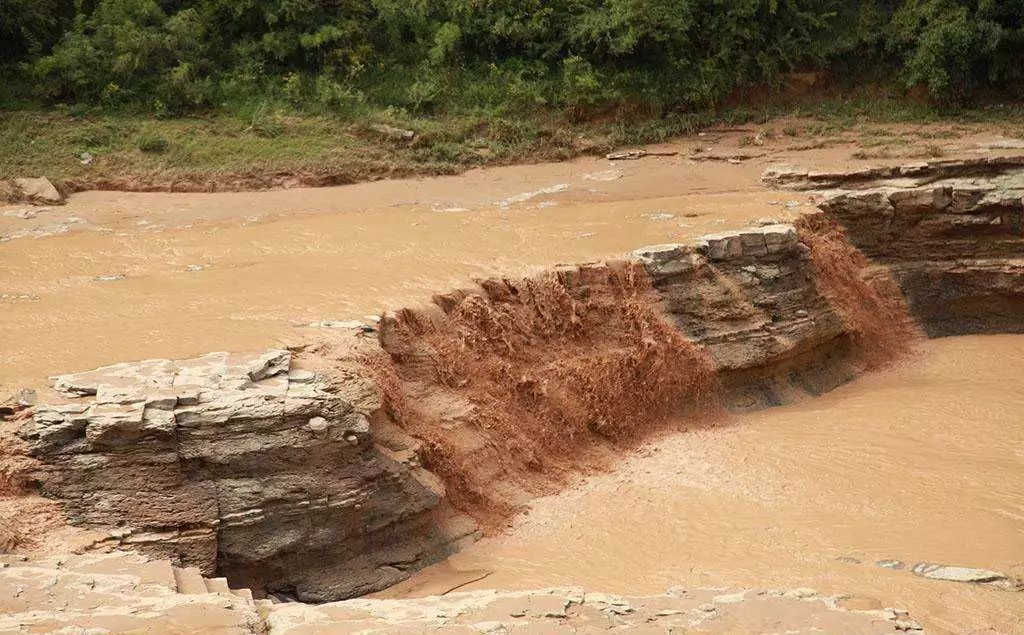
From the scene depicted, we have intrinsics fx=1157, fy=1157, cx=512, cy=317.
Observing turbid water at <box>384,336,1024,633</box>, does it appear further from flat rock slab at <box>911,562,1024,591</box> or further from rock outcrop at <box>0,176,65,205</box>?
rock outcrop at <box>0,176,65,205</box>

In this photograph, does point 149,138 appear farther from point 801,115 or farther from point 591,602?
point 591,602

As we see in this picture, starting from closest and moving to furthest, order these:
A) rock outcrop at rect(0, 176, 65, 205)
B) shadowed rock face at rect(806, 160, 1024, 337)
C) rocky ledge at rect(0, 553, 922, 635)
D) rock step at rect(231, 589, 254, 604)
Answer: rocky ledge at rect(0, 553, 922, 635) → rock step at rect(231, 589, 254, 604) → shadowed rock face at rect(806, 160, 1024, 337) → rock outcrop at rect(0, 176, 65, 205)

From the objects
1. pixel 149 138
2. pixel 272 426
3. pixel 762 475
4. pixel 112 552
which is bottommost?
pixel 762 475

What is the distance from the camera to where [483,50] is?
64.8ft

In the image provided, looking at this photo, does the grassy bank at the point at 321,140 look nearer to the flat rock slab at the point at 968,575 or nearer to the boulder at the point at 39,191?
the boulder at the point at 39,191

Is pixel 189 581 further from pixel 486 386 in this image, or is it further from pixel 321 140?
pixel 321 140

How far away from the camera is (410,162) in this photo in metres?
17.1

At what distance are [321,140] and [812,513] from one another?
10.1 metres

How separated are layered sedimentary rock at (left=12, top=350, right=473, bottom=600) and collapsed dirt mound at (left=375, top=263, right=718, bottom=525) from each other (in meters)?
0.92

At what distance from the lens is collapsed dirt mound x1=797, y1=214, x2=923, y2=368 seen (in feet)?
45.2

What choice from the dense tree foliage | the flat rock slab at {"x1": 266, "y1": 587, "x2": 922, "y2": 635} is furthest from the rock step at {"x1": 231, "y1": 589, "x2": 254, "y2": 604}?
the dense tree foliage

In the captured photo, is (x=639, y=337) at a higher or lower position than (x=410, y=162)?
lower

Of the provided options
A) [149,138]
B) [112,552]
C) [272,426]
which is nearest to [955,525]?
[272,426]

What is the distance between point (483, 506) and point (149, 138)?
9.08m
